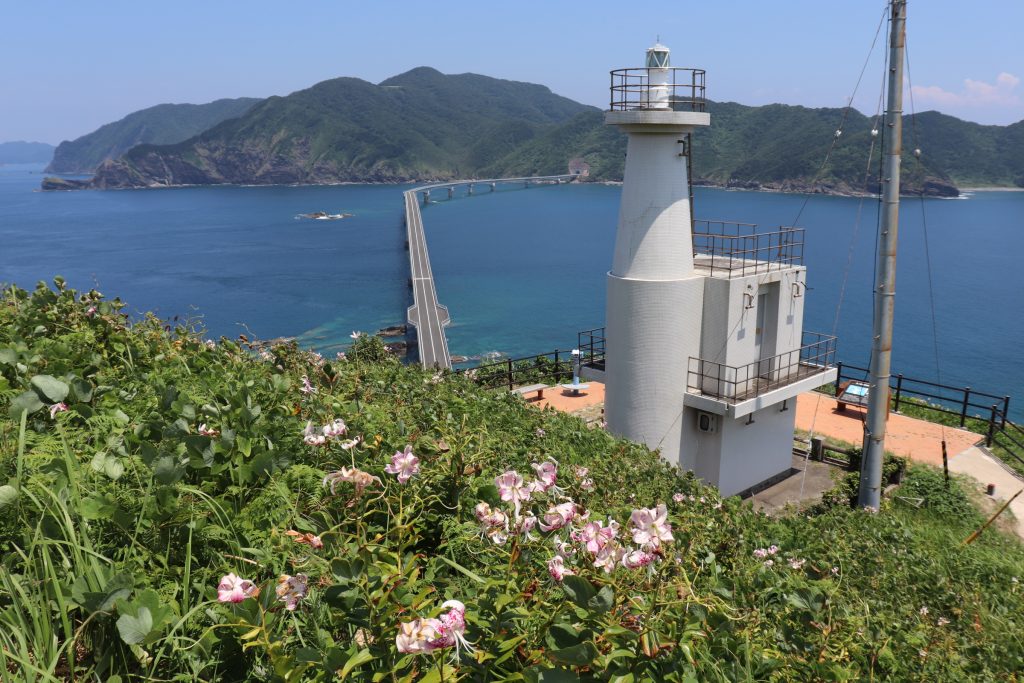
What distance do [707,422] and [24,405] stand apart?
10.6 metres

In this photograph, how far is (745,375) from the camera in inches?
474

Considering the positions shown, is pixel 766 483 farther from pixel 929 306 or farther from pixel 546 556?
pixel 929 306

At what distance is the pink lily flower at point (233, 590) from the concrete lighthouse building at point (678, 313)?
9.88 m

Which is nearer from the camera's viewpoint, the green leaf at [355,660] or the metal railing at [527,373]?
the green leaf at [355,660]

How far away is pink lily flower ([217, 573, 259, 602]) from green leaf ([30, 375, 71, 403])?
2.34m

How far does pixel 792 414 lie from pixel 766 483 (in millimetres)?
1453

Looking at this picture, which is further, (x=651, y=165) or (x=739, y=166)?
(x=739, y=166)

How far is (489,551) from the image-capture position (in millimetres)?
2547

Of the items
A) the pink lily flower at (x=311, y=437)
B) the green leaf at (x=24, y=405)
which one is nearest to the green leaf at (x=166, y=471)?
the pink lily flower at (x=311, y=437)

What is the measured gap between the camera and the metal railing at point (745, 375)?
11758 mm

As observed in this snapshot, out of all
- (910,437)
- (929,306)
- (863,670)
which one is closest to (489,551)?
(863,670)

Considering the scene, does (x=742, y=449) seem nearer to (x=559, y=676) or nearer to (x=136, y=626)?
(x=559, y=676)

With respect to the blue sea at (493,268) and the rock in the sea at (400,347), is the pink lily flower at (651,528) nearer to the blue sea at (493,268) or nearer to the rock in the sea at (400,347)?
the blue sea at (493,268)

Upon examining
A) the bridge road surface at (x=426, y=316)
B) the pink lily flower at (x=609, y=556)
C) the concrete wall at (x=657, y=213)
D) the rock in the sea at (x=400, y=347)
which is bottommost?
the rock in the sea at (x=400, y=347)
